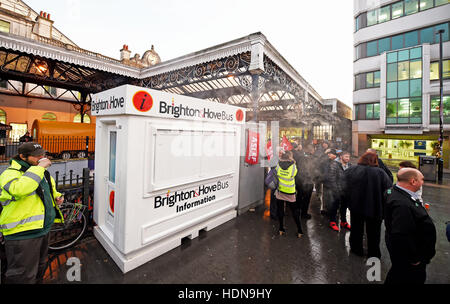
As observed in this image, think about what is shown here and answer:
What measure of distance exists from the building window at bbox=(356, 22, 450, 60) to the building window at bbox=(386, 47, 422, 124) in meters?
1.26

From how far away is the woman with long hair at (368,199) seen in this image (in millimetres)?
3445

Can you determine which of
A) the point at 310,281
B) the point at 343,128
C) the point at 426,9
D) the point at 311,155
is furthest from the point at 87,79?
the point at 426,9

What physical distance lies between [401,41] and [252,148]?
85.2 ft

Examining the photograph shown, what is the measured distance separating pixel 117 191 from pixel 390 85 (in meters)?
27.3

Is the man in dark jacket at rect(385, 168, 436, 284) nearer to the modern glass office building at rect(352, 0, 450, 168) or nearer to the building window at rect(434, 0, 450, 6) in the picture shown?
the modern glass office building at rect(352, 0, 450, 168)

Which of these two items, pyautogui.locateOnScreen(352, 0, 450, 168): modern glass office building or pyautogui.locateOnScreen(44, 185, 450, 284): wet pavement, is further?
pyautogui.locateOnScreen(352, 0, 450, 168): modern glass office building

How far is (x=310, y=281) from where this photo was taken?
2.97 metres

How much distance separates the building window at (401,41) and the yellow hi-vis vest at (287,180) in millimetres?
24585

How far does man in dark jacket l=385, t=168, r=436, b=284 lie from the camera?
219cm

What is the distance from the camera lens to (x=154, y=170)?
11.0 ft

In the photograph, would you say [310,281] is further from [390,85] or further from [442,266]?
[390,85]

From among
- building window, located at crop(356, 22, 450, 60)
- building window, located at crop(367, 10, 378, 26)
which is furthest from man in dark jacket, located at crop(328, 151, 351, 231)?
building window, located at crop(367, 10, 378, 26)

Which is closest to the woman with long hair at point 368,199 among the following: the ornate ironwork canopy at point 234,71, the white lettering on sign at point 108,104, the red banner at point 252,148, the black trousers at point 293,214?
the black trousers at point 293,214

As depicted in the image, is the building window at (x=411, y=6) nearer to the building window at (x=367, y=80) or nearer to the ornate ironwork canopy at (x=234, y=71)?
the building window at (x=367, y=80)
